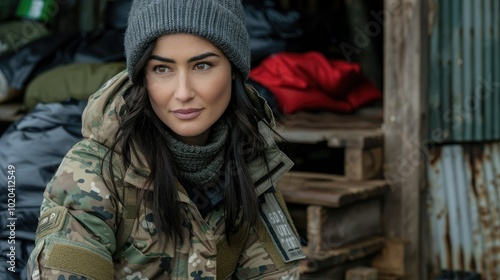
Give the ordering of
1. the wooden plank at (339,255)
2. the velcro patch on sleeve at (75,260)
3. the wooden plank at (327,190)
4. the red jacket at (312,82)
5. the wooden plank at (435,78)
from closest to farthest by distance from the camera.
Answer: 1. the velcro patch on sleeve at (75,260)
2. the wooden plank at (339,255)
3. the wooden plank at (327,190)
4. the wooden plank at (435,78)
5. the red jacket at (312,82)

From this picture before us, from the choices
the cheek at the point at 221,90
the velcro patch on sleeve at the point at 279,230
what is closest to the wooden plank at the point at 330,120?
the velcro patch on sleeve at the point at 279,230

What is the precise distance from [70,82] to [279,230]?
2.62m

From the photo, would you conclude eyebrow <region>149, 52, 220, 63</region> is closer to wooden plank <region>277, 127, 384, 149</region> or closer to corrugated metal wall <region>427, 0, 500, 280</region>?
wooden plank <region>277, 127, 384, 149</region>

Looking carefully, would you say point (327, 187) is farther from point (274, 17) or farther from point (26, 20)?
point (26, 20)

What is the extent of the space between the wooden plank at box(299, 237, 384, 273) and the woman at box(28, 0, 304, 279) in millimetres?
1456

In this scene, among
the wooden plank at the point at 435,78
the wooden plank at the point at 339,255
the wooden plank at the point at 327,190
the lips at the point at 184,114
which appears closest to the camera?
the lips at the point at 184,114

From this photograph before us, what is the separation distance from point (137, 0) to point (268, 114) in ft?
1.94

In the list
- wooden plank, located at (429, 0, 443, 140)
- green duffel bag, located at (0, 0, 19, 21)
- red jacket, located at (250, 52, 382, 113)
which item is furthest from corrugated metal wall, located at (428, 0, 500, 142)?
green duffel bag, located at (0, 0, 19, 21)

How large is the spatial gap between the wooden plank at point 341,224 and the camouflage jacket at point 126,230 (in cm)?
138

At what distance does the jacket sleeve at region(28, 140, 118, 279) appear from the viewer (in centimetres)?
240

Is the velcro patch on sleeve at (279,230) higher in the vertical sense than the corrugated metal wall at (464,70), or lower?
lower

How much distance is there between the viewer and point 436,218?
517 centimetres

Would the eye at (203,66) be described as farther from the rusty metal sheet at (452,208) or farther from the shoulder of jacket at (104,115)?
the rusty metal sheet at (452,208)

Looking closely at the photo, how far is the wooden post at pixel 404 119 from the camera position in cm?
493
